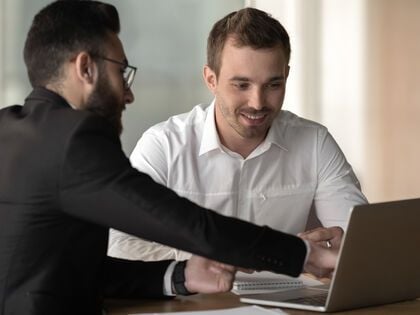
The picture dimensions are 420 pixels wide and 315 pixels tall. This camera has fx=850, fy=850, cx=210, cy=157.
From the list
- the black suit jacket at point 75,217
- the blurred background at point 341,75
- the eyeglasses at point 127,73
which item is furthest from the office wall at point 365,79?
the black suit jacket at point 75,217

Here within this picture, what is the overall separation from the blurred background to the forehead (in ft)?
4.00

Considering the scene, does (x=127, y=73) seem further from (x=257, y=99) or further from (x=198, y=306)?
(x=257, y=99)

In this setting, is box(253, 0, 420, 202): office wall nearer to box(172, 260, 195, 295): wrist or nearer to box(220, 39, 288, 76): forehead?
box(220, 39, 288, 76): forehead

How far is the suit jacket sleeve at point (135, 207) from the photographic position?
1434mm

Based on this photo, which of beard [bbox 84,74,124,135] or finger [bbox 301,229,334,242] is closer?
beard [bbox 84,74,124,135]

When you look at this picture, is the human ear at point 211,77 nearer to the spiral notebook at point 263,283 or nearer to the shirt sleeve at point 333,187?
the shirt sleeve at point 333,187

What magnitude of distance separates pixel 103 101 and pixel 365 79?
2.51m

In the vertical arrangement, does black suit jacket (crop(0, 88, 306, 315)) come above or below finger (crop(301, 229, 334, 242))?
above

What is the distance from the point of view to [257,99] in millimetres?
2381

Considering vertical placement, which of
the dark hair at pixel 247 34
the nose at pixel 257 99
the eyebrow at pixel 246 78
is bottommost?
the nose at pixel 257 99

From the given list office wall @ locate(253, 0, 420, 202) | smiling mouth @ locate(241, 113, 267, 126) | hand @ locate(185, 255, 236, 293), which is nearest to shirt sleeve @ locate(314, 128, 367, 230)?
smiling mouth @ locate(241, 113, 267, 126)

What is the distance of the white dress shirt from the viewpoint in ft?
8.24

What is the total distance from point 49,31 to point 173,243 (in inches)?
19.8

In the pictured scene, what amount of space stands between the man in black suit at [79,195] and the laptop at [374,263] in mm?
58
